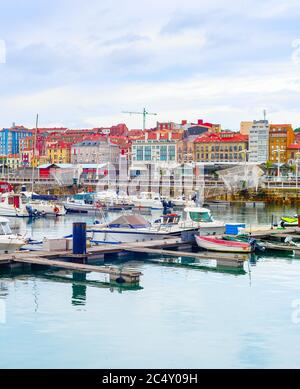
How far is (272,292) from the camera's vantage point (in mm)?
18422

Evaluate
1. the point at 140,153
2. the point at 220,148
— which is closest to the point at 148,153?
the point at 140,153

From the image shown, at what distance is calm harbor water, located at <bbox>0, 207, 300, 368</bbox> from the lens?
41.3ft

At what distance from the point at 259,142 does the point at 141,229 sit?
265 ft

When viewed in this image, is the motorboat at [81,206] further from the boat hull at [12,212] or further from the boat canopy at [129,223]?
the boat canopy at [129,223]

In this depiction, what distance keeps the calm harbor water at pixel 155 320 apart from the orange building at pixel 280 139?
85.2m

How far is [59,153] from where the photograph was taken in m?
123

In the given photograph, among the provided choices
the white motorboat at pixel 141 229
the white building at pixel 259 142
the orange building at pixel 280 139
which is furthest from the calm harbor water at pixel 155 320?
the orange building at pixel 280 139

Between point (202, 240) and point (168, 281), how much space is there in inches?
216

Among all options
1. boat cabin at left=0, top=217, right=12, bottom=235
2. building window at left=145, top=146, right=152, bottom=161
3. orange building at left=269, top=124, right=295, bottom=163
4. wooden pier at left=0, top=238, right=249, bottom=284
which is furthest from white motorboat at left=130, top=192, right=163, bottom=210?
orange building at left=269, top=124, right=295, bottom=163

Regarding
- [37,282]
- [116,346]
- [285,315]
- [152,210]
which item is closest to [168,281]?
[37,282]

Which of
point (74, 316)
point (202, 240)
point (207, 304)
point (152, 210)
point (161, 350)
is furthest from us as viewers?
point (152, 210)

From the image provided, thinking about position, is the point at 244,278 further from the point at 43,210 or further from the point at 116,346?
the point at 43,210

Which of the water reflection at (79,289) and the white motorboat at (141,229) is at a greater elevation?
the white motorboat at (141,229)

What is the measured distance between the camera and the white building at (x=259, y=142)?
105188 mm
